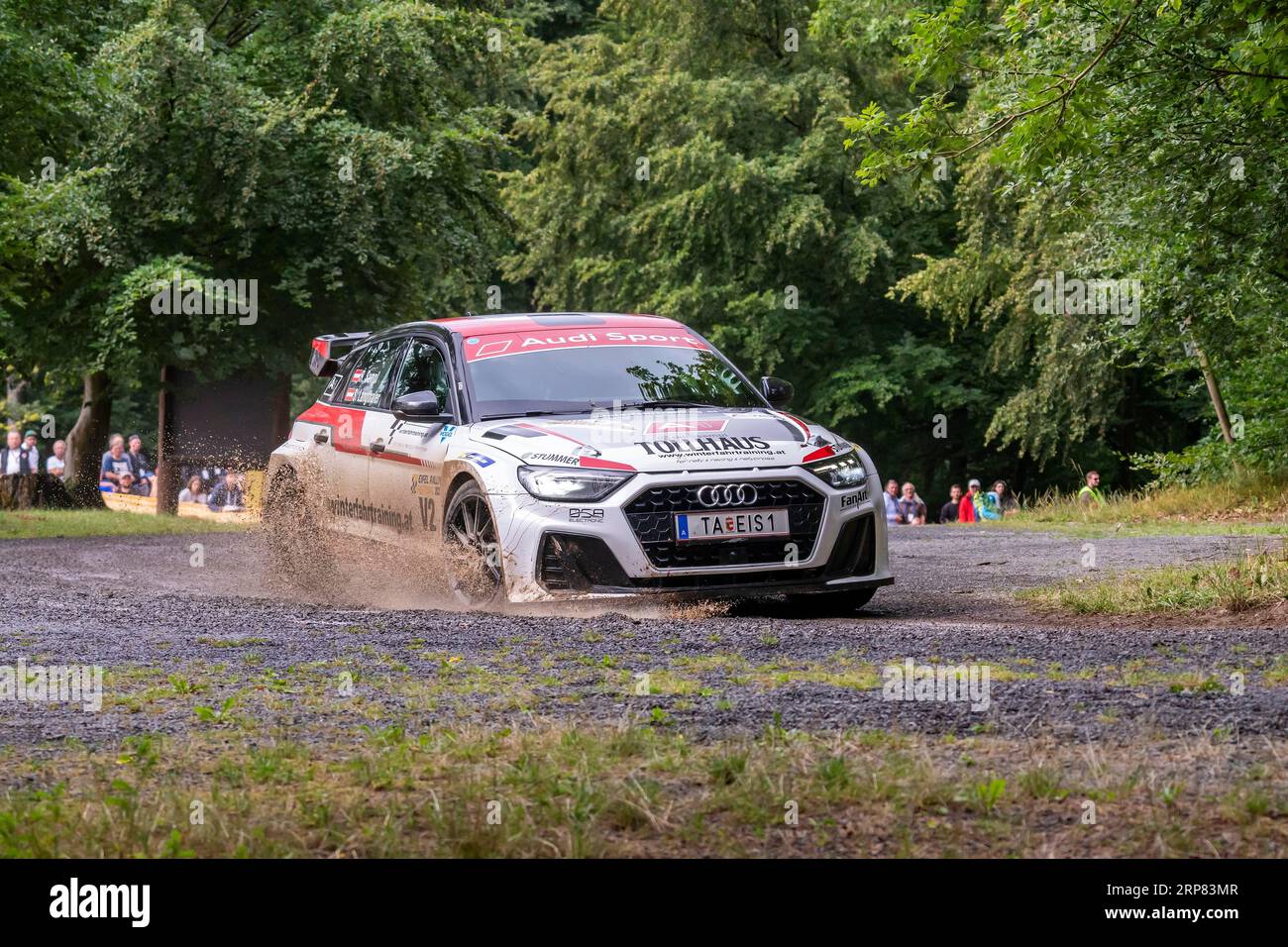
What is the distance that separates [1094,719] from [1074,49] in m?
8.16

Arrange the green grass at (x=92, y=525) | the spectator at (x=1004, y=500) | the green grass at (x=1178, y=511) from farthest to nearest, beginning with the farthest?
the spectator at (x=1004, y=500), the green grass at (x=92, y=525), the green grass at (x=1178, y=511)

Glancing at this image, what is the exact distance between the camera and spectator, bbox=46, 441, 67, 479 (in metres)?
31.3

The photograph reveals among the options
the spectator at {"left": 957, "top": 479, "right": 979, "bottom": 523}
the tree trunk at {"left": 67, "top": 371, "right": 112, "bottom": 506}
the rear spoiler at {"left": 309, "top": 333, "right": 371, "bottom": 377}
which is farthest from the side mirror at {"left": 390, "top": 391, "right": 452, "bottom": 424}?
the tree trunk at {"left": 67, "top": 371, "right": 112, "bottom": 506}

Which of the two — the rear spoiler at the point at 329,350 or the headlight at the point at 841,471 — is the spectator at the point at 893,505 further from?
the headlight at the point at 841,471

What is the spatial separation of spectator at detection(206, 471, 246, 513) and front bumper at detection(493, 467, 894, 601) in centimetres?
1840

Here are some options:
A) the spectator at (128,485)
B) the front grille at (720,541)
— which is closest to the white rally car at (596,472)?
the front grille at (720,541)

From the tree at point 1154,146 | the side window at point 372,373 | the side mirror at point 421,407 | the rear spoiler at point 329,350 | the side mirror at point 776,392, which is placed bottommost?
the side mirror at point 421,407

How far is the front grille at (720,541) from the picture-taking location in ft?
30.1

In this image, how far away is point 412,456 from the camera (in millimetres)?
10555

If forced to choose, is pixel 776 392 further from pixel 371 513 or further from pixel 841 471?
pixel 371 513

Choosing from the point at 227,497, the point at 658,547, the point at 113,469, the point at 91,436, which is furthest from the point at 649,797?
the point at 91,436

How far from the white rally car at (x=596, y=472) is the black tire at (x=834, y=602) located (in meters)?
0.02

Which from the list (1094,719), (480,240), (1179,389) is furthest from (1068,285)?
(1094,719)
